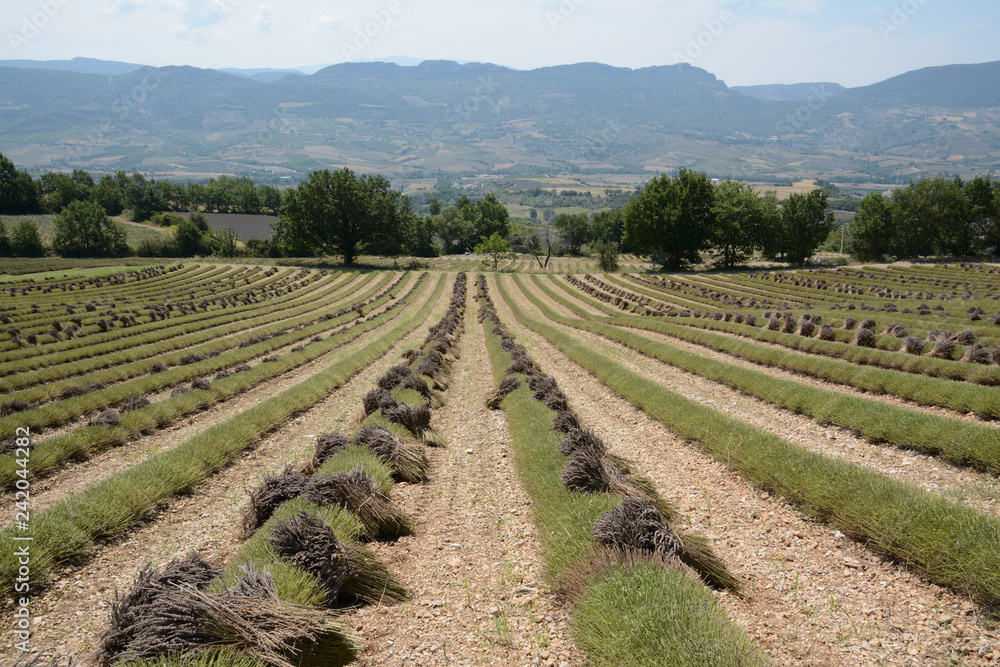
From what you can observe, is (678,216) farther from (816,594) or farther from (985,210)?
(816,594)

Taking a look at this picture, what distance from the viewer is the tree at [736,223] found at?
3479 inches

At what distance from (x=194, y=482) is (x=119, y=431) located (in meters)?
5.73

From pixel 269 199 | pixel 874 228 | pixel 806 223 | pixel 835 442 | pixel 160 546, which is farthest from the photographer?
pixel 269 199

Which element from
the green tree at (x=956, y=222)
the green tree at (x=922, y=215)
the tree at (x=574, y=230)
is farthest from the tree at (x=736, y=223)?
the tree at (x=574, y=230)

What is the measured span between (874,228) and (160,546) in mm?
116449

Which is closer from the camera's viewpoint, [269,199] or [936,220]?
[936,220]

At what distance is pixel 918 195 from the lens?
9494 cm

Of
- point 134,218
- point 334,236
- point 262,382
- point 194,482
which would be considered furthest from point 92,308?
point 134,218

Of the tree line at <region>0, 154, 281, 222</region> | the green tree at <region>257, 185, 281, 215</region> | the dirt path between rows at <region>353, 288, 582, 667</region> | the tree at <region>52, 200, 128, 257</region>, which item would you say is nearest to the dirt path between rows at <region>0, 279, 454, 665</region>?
the dirt path between rows at <region>353, 288, 582, 667</region>

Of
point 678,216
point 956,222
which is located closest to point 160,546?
point 678,216

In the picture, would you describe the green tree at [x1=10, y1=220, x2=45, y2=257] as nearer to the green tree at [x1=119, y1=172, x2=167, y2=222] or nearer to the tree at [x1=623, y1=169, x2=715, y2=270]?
the green tree at [x1=119, y1=172, x2=167, y2=222]

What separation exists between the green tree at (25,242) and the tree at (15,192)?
46988 millimetres

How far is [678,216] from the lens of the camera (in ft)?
284

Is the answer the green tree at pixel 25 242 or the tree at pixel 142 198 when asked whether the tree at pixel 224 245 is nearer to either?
the green tree at pixel 25 242
